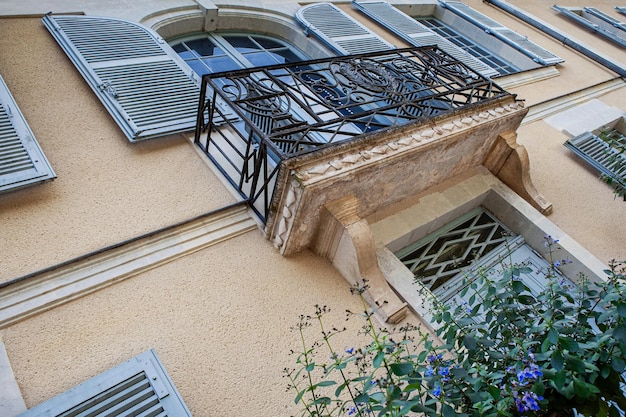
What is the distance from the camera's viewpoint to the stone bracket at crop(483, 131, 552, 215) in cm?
436

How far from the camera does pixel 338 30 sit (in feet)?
18.9

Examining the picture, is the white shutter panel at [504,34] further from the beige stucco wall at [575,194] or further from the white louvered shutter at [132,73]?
the white louvered shutter at [132,73]

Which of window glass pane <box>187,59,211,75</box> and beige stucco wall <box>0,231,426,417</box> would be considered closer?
beige stucco wall <box>0,231,426,417</box>

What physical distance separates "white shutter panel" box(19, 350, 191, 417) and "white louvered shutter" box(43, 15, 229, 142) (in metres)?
1.86

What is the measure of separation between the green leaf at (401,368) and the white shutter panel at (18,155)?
257 centimetres

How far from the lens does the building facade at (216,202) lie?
257 centimetres

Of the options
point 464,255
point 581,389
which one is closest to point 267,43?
point 464,255

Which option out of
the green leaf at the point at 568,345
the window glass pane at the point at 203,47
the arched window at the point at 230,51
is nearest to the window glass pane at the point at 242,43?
the arched window at the point at 230,51

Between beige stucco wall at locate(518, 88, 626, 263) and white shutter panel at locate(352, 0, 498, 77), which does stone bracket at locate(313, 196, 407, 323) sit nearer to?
beige stucco wall at locate(518, 88, 626, 263)

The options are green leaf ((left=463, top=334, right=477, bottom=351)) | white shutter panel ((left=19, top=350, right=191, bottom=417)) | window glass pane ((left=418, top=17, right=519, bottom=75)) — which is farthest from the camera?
window glass pane ((left=418, top=17, right=519, bottom=75))

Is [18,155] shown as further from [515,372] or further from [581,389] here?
[581,389]

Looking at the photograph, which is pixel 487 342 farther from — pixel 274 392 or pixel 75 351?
pixel 75 351

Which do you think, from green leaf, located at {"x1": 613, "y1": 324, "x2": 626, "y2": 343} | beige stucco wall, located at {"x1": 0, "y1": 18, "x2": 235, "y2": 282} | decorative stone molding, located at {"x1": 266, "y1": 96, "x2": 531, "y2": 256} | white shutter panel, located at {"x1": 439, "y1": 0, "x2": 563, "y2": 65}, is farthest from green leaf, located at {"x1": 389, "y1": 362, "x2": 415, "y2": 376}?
white shutter panel, located at {"x1": 439, "y1": 0, "x2": 563, "y2": 65}

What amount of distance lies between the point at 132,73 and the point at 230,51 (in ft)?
5.62
